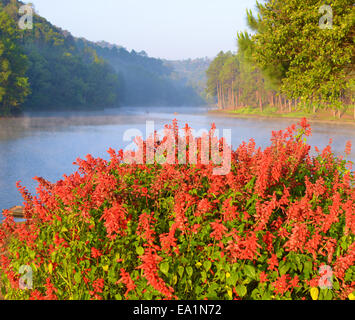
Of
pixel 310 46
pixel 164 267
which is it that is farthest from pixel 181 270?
pixel 310 46

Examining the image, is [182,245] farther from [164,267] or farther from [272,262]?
[272,262]

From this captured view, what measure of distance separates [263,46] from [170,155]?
9.44 metres

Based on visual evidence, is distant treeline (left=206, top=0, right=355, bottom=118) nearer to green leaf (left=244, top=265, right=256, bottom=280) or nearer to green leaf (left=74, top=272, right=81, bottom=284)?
green leaf (left=244, top=265, right=256, bottom=280)

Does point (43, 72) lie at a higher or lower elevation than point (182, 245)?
higher

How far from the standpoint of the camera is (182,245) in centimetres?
317

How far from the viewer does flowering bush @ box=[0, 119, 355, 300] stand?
3.01 metres

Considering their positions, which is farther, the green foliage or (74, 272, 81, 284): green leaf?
the green foliage

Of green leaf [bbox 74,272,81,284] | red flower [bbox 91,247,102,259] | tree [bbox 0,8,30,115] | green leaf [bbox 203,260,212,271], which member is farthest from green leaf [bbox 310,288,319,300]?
tree [bbox 0,8,30,115]

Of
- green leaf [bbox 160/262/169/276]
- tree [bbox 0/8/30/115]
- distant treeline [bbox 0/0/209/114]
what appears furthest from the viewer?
distant treeline [bbox 0/0/209/114]

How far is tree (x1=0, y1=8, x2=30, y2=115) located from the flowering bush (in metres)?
50.4

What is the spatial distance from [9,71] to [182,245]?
52.8 meters

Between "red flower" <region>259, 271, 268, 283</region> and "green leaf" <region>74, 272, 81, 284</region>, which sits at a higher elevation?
"red flower" <region>259, 271, 268, 283</region>

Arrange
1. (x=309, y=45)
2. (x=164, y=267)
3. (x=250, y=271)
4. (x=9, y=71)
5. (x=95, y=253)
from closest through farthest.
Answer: (x=164, y=267), (x=250, y=271), (x=95, y=253), (x=309, y=45), (x=9, y=71)
